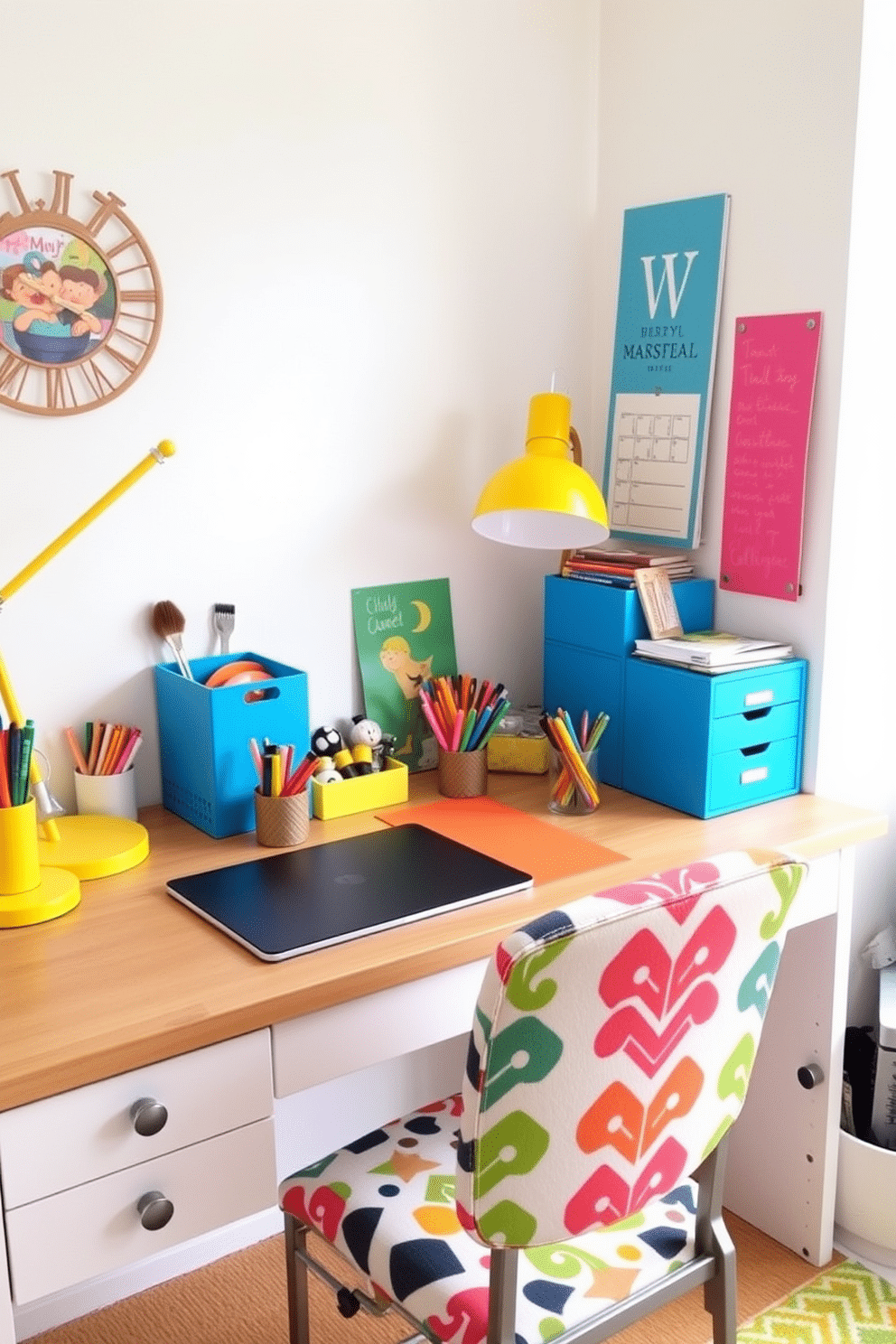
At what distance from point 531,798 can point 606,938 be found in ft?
2.78

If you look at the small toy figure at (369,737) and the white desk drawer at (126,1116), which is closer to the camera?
the white desk drawer at (126,1116)

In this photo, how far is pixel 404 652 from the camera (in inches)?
81.7

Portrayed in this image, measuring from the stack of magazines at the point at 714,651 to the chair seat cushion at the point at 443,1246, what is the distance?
0.72m

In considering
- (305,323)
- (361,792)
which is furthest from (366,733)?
(305,323)

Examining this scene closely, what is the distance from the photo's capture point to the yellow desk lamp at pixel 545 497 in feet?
5.90

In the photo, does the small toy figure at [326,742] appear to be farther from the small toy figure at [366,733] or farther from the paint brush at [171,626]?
the paint brush at [171,626]

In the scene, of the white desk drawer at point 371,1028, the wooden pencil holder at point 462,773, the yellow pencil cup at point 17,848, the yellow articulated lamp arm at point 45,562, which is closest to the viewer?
the white desk drawer at point 371,1028

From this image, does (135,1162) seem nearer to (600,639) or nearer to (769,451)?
(600,639)

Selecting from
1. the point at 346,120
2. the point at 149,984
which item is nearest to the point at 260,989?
the point at 149,984

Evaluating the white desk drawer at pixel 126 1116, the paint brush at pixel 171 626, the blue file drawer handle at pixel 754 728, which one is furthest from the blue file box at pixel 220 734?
the blue file drawer handle at pixel 754 728

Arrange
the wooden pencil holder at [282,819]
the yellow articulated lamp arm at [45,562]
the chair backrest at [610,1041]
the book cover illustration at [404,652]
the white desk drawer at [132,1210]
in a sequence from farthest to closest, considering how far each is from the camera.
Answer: the book cover illustration at [404,652]
the wooden pencil holder at [282,819]
the yellow articulated lamp arm at [45,562]
the white desk drawer at [132,1210]
the chair backrest at [610,1041]

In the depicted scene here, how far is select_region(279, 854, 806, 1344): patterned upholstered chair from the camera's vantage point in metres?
1.11

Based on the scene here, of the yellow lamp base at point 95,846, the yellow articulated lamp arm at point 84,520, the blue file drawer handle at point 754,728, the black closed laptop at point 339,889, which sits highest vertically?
the yellow articulated lamp arm at point 84,520

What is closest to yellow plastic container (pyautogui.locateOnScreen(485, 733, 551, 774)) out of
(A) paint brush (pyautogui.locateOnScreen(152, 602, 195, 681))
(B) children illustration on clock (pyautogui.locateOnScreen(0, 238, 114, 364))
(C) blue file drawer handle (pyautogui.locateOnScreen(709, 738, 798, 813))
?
(C) blue file drawer handle (pyautogui.locateOnScreen(709, 738, 798, 813))
